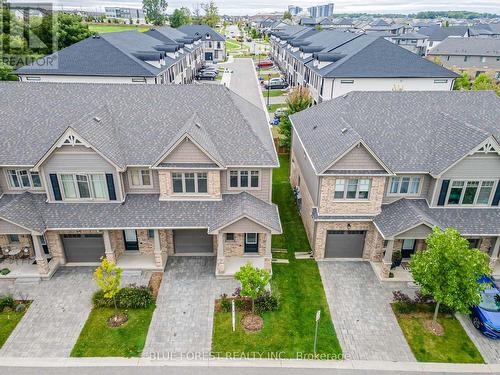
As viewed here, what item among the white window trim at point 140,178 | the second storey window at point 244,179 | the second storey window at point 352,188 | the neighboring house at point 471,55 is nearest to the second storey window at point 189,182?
the white window trim at point 140,178

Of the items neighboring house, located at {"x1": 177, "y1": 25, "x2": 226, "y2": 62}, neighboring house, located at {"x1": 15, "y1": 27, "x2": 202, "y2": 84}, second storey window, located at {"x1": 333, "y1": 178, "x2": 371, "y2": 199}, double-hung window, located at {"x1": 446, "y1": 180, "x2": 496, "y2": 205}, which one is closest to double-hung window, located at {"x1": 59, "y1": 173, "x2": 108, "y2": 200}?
second storey window, located at {"x1": 333, "y1": 178, "x2": 371, "y2": 199}

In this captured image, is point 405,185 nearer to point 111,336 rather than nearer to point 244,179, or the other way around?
point 244,179

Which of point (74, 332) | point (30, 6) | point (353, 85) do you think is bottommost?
point (74, 332)

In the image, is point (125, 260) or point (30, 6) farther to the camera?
point (30, 6)

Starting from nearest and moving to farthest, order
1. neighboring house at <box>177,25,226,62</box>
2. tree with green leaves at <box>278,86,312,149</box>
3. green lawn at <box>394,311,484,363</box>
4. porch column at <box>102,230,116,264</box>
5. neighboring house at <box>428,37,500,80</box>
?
green lawn at <box>394,311,484,363</box> → porch column at <box>102,230,116,264</box> → tree with green leaves at <box>278,86,312,149</box> → neighboring house at <box>428,37,500,80</box> → neighboring house at <box>177,25,226,62</box>

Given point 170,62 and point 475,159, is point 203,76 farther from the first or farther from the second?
point 475,159

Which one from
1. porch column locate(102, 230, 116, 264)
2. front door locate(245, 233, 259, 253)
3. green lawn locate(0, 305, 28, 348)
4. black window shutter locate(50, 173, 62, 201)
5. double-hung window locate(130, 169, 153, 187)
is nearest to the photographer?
green lawn locate(0, 305, 28, 348)

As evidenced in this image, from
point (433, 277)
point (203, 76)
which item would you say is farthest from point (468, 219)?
point (203, 76)

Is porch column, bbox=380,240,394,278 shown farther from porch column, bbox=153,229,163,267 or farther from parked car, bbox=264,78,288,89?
parked car, bbox=264,78,288,89
